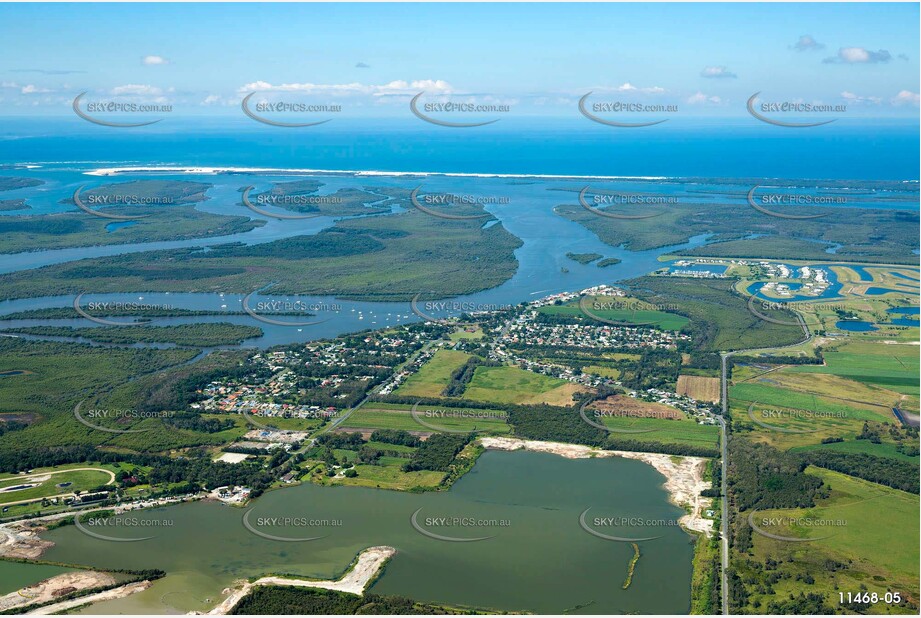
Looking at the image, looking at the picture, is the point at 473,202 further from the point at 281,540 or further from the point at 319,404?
the point at 281,540

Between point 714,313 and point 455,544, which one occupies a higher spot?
point 714,313

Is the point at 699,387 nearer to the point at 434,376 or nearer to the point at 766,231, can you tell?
the point at 434,376

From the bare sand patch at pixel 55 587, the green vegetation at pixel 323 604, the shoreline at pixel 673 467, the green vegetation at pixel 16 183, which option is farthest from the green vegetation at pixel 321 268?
the green vegetation at pixel 323 604

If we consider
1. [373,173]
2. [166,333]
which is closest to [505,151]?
[373,173]

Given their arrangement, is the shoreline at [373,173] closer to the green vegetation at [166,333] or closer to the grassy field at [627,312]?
the grassy field at [627,312]

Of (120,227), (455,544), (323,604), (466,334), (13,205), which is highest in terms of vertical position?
(13,205)

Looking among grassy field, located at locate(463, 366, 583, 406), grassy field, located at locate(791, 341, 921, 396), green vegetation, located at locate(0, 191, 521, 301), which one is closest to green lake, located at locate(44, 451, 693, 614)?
grassy field, located at locate(463, 366, 583, 406)

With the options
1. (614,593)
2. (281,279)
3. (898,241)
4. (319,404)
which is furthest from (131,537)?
(898,241)
